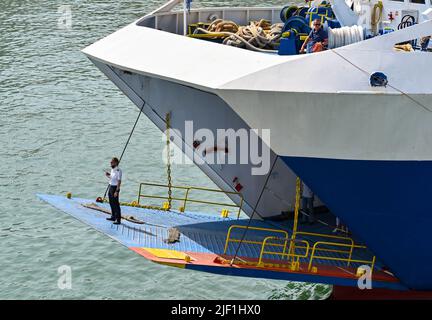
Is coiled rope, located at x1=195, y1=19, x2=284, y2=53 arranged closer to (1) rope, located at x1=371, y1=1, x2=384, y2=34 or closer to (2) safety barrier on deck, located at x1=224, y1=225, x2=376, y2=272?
A: (1) rope, located at x1=371, y1=1, x2=384, y2=34

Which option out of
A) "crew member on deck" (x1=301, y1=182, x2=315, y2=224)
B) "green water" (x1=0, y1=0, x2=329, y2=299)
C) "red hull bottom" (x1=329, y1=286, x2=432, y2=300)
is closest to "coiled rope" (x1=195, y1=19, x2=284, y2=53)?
"crew member on deck" (x1=301, y1=182, x2=315, y2=224)

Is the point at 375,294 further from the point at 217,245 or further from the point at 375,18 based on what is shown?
the point at 375,18

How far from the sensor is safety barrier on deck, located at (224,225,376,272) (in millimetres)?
13172

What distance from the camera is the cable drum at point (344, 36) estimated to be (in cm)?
1330

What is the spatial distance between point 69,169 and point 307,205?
32.8 feet

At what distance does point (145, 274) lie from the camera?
16.9m

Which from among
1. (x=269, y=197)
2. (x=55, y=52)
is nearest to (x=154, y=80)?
(x=269, y=197)

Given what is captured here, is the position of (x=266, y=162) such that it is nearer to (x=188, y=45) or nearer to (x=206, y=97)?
(x=206, y=97)

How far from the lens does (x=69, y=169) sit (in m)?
23.4

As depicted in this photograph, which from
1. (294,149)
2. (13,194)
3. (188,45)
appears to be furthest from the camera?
(13,194)

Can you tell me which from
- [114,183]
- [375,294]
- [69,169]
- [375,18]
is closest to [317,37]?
[375,18]

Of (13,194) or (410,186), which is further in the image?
(13,194)

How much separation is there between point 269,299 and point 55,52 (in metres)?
24.0

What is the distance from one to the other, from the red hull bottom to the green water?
123 centimetres
